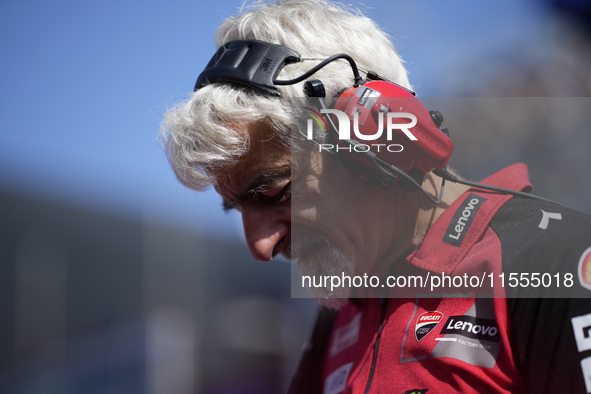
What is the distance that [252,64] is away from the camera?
143 centimetres

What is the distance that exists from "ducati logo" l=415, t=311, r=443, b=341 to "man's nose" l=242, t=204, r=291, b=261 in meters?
Result: 0.44

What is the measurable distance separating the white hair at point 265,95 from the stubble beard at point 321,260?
293 millimetres

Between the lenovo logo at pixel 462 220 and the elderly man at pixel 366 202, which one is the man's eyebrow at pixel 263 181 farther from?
the lenovo logo at pixel 462 220

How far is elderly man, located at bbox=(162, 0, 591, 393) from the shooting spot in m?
1.20

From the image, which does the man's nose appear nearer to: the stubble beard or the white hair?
the stubble beard

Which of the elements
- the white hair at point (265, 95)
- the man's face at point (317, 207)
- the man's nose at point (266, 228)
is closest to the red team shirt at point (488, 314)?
the man's face at point (317, 207)

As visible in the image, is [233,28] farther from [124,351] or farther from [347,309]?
[124,351]

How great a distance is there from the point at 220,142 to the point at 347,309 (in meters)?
0.70

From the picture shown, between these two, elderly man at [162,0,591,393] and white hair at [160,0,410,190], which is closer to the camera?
elderly man at [162,0,591,393]

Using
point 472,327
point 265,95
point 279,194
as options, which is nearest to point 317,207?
point 279,194

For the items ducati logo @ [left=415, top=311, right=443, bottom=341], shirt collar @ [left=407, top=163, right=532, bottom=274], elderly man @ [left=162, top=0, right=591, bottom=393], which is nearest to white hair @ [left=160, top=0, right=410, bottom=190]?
elderly man @ [left=162, top=0, right=591, bottom=393]

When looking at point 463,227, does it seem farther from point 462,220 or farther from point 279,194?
point 279,194

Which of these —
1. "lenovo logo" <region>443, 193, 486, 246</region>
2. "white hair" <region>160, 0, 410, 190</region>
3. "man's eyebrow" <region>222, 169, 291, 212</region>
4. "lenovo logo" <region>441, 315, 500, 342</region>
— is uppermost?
"white hair" <region>160, 0, 410, 190</region>

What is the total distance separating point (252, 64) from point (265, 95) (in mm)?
87
